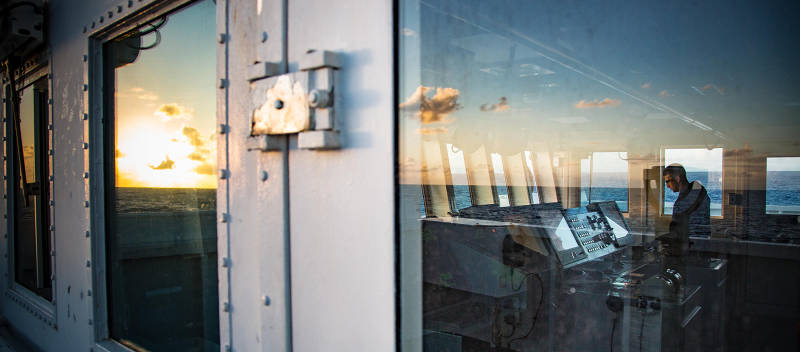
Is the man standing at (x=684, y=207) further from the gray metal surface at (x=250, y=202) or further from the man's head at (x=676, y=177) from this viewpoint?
the gray metal surface at (x=250, y=202)

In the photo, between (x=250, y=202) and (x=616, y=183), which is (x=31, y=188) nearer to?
(x=250, y=202)

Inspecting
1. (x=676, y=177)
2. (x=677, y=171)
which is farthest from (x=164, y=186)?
(x=677, y=171)

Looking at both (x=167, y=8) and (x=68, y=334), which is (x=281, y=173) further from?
(x=68, y=334)

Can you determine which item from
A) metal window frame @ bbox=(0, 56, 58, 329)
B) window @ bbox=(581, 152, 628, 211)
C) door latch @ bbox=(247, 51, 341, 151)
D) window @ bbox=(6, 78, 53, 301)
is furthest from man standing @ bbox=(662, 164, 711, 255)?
window @ bbox=(6, 78, 53, 301)

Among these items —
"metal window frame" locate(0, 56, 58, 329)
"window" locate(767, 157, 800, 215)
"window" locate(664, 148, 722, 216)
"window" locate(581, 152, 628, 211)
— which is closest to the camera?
"metal window frame" locate(0, 56, 58, 329)

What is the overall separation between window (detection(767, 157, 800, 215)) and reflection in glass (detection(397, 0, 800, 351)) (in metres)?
0.02

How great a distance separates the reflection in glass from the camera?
0.91 m

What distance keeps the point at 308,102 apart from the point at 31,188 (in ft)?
10.1

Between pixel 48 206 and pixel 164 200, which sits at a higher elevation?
pixel 164 200

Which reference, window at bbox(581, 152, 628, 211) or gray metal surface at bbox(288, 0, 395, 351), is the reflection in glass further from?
window at bbox(581, 152, 628, 211)

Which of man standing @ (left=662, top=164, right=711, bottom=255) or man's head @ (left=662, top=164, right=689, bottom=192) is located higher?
man's head @ (left=662, top=164, right=689, bottom=192)

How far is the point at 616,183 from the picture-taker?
28.4ft

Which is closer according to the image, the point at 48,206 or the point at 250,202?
the point at 250,202

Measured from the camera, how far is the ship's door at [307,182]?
79cm
